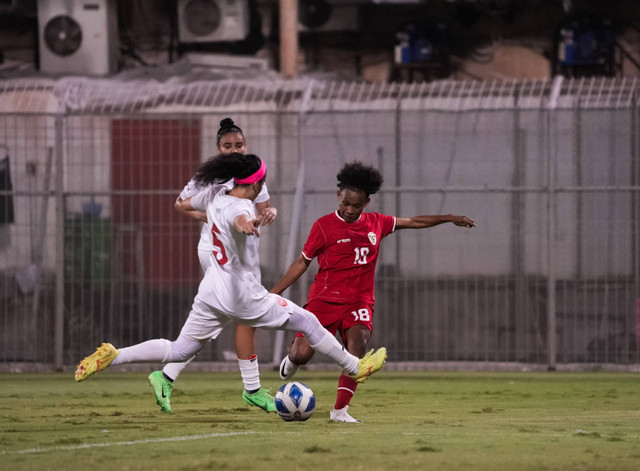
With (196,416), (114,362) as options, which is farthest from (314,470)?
(196,416)

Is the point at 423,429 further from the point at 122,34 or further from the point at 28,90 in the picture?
the point at 122,34

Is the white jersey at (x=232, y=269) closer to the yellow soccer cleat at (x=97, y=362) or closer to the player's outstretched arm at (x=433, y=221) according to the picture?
the yellow soccer cleat at (x=97, y=362)

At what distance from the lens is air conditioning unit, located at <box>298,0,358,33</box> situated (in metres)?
20.5

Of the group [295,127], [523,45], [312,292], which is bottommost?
[312,292]

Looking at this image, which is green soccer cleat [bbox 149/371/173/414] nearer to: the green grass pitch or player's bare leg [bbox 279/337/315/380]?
the green grass pitch

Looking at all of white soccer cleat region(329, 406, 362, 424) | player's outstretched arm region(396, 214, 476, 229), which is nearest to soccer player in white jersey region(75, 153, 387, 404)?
white soccer cleat region(329, 406, 362, 424)

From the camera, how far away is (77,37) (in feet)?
65.8

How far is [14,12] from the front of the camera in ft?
67.6

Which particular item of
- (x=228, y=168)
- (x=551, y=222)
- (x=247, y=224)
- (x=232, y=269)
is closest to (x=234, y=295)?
(x=232, y=269)

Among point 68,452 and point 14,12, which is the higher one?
point 14,12

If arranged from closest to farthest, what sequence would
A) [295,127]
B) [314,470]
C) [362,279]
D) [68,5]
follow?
[314,470] < [362,279] < [295,127] < [68,5]

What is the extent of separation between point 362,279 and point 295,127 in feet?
20.3

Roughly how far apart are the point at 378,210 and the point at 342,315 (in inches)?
233

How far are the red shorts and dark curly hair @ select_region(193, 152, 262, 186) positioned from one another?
1343mm
